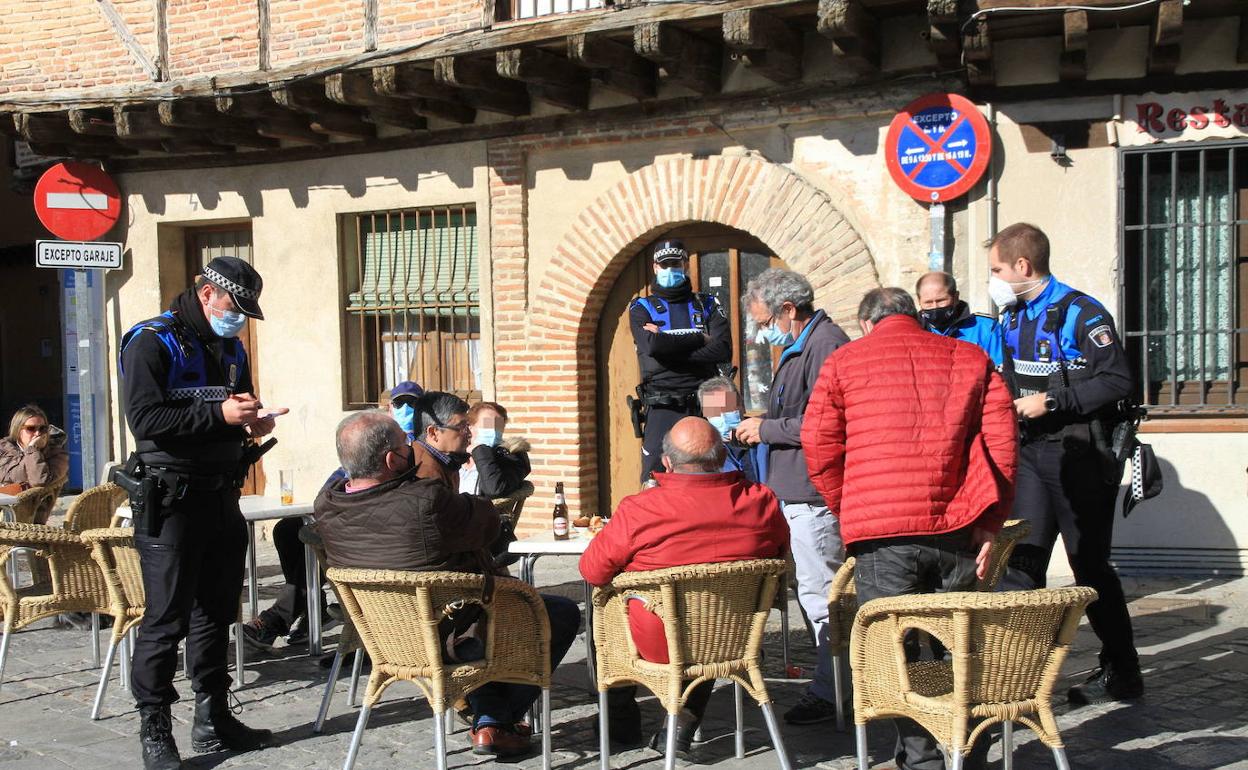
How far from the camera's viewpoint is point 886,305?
15.1 feet

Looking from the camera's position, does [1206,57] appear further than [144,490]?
Yes

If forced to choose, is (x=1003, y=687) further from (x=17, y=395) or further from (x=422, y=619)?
(x=17, y=395)

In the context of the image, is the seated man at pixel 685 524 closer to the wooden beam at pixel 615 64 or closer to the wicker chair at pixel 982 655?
the wicker chair at pixel 982 655

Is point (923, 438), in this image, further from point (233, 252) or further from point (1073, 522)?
point (233, 252)

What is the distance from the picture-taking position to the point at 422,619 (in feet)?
14.8

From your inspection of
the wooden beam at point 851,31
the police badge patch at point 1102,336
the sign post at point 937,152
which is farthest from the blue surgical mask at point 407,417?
the sign post at point 937,152

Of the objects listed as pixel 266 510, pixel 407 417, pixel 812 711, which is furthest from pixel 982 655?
pixel 266 510

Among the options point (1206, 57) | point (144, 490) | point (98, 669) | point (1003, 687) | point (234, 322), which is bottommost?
point (98, 669)

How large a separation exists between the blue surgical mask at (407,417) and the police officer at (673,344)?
163 cm

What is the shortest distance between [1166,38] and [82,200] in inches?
361

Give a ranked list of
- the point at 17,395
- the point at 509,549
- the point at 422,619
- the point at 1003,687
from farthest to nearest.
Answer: the point at 17,395, the point at 509,549, the point at 422,619, the point at 1003,687

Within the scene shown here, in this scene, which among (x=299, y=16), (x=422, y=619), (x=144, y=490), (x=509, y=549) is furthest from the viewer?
(x=299, y=16)

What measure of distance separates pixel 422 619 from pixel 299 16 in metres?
7.97

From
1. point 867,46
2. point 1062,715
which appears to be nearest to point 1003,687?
point 1062,715
